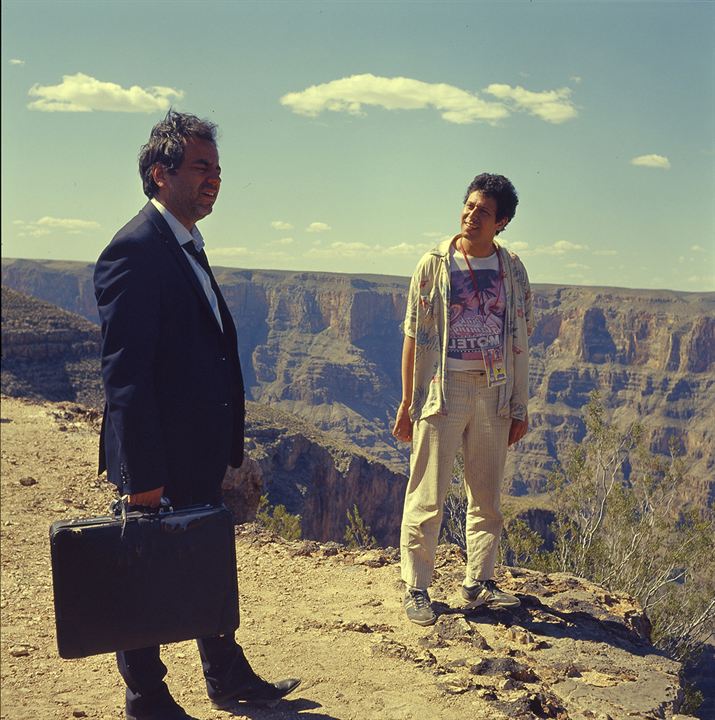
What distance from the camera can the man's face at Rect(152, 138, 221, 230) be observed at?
3.18m

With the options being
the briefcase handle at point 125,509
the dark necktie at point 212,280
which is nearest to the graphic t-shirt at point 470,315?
the dark necktie at point 212,280

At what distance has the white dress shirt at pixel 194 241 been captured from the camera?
3.24 metres

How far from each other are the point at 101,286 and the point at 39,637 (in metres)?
2.78

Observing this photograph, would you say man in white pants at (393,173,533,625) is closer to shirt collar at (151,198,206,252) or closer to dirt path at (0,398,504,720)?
dirt path at (0,398,504,720)

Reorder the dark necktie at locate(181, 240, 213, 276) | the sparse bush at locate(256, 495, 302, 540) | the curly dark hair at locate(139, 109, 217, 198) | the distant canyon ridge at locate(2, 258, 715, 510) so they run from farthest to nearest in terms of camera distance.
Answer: the distant canyon ridge at locate(2, 258, 715, 510), the sparse bush at locate(256, 495, 302, 540), the dark necktie at locate(181, 240, 213, 276), the curly dark hair at locate(139, 109, 217, 198)

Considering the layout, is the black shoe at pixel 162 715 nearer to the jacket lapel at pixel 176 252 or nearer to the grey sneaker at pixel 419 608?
the jacket lapel at pixel 176 252

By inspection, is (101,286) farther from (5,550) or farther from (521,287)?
(5,550)

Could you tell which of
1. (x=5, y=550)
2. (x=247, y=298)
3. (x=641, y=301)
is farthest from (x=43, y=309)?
(x=247, y=298)

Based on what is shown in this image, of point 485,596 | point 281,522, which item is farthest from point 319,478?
point 485,596

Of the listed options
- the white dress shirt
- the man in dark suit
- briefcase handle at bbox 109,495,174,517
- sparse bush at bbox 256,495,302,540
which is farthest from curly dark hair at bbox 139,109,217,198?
sparse bush at bbox 256,495,302,540

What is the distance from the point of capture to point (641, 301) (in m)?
88.2

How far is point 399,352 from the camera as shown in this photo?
3787 inches

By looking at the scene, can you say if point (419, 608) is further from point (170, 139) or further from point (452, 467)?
point (170, 139)

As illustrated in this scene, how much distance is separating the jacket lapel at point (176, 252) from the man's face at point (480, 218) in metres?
1.68
